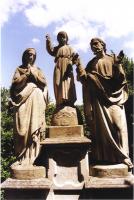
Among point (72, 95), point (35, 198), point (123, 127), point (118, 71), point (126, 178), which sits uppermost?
point (118, 71)

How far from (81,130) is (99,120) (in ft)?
1.59

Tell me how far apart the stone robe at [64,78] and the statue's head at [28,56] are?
0.62m

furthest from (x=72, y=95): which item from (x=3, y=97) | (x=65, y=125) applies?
(x=3, y=97)

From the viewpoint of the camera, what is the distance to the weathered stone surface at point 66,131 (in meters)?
7.34

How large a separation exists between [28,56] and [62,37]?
1.03 metres

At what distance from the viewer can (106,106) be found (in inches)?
289

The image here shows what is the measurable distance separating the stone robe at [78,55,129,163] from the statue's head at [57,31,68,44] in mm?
1061

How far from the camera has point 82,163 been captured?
711 cm

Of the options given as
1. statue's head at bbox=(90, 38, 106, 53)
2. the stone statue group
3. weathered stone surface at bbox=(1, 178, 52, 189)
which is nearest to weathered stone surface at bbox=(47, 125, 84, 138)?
the stone statue group

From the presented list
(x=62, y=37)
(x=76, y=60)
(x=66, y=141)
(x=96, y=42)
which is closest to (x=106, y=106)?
(x=66, y=141)

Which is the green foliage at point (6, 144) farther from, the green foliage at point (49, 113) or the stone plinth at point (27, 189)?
the stone plinth at point (27, 189)

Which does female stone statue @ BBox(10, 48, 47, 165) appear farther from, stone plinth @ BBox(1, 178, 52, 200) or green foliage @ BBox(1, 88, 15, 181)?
green foliage @ BBox(1, 88, 15, 181)

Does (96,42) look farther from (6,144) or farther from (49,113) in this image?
(6,144)

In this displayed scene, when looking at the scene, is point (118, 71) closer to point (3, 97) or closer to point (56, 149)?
point (56, 149)
